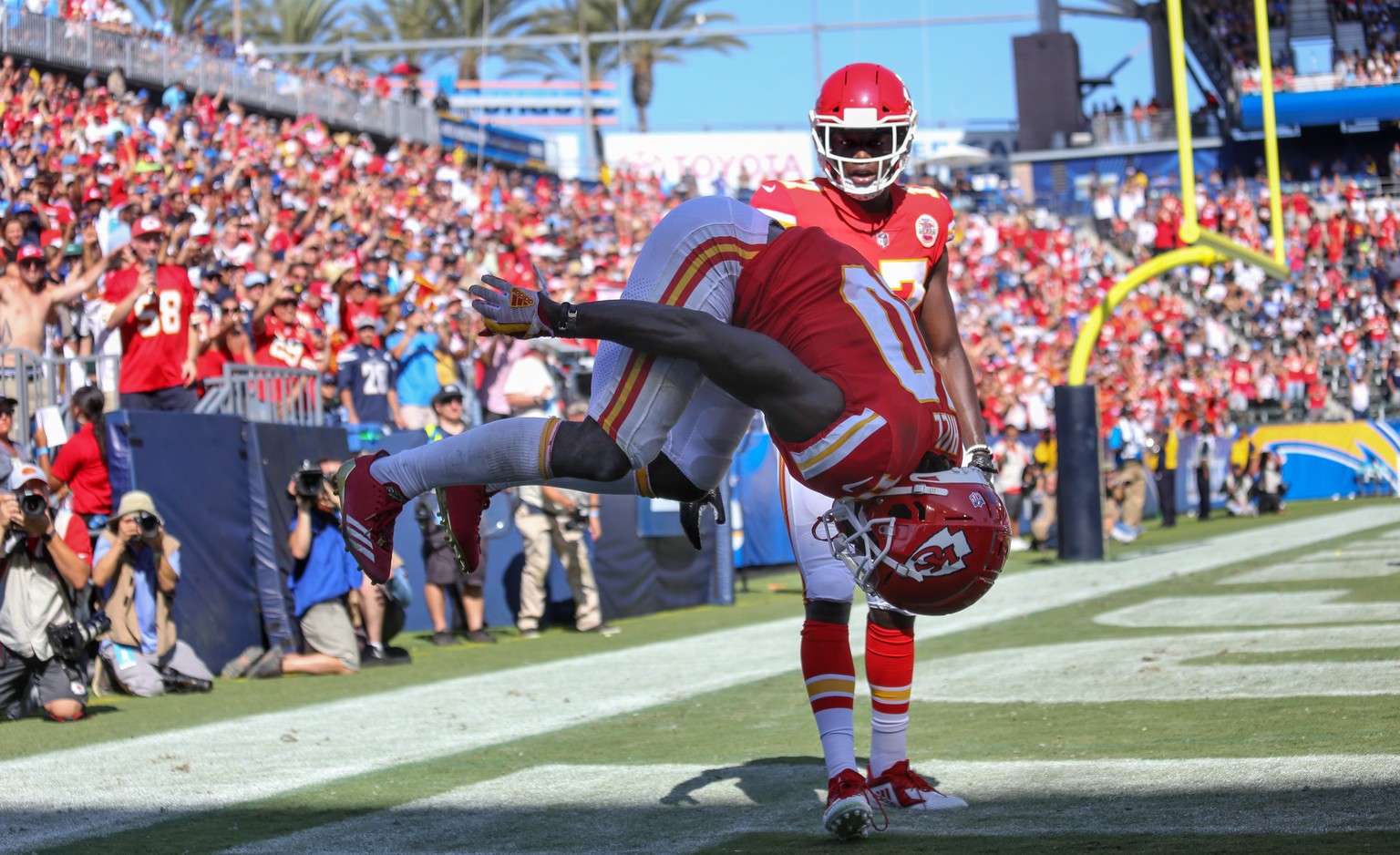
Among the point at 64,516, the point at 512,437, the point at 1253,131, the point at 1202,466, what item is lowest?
the point at 1202,466

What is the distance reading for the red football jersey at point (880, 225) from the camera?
16.7 ft

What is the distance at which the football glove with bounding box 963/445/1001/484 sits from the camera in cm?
470

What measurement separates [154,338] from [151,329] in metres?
0.07

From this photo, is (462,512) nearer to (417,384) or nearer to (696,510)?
(696,510)

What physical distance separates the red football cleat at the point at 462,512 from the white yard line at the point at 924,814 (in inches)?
32.0

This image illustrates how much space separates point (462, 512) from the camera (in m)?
4.62

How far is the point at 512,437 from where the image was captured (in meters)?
4.34

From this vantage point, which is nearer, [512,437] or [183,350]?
[512,437]

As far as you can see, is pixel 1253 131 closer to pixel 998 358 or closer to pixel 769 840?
pixel 998 358

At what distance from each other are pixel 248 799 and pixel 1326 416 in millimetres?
27706

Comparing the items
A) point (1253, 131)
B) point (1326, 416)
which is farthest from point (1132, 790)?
point (1253, 131)

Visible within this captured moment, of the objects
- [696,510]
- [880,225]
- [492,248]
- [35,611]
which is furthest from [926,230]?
[492,248]

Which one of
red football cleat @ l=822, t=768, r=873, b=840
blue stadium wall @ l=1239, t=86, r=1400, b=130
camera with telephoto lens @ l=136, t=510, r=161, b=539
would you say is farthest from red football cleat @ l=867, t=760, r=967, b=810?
blue stadium wall @ l=1239, t=86, r=1400, b=130

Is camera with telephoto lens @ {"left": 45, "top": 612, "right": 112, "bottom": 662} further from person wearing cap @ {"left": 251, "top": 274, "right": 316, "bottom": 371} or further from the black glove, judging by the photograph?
the black glove
